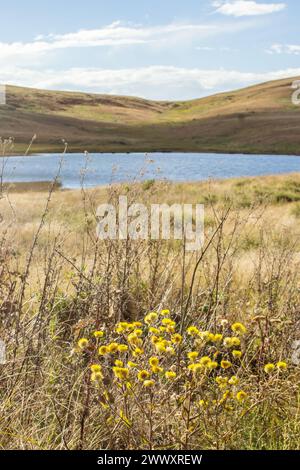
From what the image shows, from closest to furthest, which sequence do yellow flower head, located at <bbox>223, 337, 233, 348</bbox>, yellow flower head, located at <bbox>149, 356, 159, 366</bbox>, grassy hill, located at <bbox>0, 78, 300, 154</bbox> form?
yellow flower head, located at <bbox>149, 356, 159, 366</bbox>
yellow flower head, located at <bbox>223, 337, 233, 348</bbox>
grassy hill, located at <bbox>0, 78, 300, 154</bbox>

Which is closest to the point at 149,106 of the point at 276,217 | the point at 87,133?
the point at 87,133

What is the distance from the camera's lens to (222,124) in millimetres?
89375

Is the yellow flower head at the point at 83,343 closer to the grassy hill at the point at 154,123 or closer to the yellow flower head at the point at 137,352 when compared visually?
the yellow flower head at the point at 137,352

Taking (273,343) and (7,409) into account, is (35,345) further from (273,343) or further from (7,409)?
(273,343)

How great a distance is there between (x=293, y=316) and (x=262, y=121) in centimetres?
8429

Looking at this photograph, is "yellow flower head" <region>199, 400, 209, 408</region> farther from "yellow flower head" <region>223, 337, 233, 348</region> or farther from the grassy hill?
the grassy hill

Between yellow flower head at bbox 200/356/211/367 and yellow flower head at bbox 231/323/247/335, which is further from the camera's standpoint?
yellow flower head at bbox 231/323/247/335

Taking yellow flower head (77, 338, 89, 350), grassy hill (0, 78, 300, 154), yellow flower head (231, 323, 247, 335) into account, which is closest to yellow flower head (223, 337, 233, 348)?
yellow flower head (231, 323, 247, 335)

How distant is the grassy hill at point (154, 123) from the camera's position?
242 feet

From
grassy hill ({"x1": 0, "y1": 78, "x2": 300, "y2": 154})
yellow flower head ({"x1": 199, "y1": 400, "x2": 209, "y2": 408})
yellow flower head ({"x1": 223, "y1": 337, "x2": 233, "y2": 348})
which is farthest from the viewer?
grassy hill ({"x1": 0, "y1": 78, "x2": 300, "y2": 154})

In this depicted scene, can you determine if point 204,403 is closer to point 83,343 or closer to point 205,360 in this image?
point 205,360

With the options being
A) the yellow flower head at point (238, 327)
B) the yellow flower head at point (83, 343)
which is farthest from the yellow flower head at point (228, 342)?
the yellow flower head at point (83, 343)

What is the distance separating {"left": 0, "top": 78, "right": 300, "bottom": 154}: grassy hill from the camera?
73.6 m

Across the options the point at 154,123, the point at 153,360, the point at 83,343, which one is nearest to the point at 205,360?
the point at 153,360
